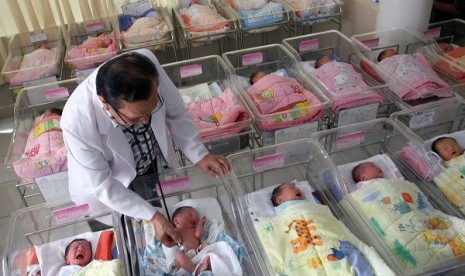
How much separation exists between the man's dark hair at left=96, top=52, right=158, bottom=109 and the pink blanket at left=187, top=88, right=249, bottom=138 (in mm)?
936

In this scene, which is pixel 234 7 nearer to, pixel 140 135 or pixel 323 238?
pixel 140 135

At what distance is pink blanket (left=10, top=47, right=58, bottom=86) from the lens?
2750mm

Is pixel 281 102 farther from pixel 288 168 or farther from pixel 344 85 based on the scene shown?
pixel 288 168

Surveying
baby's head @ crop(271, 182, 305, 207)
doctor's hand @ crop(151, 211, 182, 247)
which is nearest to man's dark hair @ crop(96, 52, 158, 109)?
doctor's hand @ crop(151, 211, 182, 247)

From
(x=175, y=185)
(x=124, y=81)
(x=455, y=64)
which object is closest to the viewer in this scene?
(x=124, y=81)

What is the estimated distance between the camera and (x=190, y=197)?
1.81m

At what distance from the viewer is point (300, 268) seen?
145 cm

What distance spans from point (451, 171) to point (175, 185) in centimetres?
126

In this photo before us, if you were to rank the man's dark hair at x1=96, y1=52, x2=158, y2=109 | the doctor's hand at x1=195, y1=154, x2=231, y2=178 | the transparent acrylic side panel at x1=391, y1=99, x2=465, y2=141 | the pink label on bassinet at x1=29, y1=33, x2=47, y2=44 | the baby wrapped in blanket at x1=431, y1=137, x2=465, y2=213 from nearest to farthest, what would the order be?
the man's dark hair at x1=96, y1=52, x2=158, y2=109, the doctor's hand at x1=195, y1=154, x2=231, y2=178, the baby wrapped in blanket at x1=431, y1=137, x2=465, y2=213, the transparent acrylic side panel at x1=391, y1=99, x2=465, y2=141, the pink label on bassinet at x1=29, y1=33, x2=47, y2=44

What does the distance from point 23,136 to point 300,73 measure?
169 cm

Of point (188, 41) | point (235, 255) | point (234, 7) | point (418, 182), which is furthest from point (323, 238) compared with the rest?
point (234, 7)

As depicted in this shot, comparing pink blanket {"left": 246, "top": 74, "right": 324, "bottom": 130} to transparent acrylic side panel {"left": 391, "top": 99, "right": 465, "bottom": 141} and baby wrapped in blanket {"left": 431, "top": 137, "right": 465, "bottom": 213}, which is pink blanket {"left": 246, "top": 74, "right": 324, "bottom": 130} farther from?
baby wrapped in blanket {"left": 431, "top": 137, "right": 465, "bottom": 213}

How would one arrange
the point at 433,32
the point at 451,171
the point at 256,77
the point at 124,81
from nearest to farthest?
the point at 124,81
the point at 451,171
the point at 256,77
the point at 433,32

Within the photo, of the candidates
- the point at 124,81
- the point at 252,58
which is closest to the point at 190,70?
the point at 252,58
